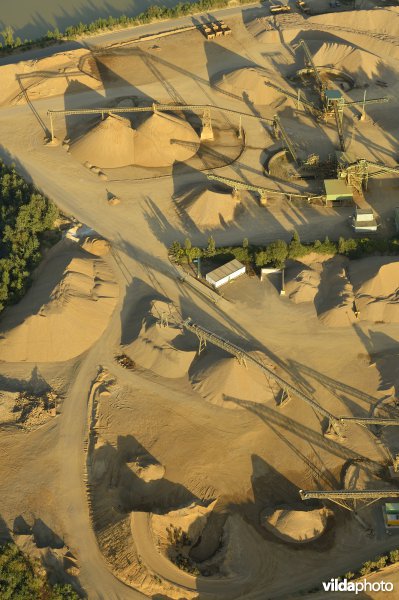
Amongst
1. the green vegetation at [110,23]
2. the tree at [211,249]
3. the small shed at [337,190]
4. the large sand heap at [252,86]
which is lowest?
the small shed at [337,190]

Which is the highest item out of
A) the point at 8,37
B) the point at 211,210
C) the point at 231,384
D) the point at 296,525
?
the point at 8,37

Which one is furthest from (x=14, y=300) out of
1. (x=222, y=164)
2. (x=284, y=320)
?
(x=222, y=164)

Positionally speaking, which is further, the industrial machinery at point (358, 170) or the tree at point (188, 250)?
the industrial machinery at point (358, 170)

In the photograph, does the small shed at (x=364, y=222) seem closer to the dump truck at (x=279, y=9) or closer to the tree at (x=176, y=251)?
the tree at (x=176, y=251)

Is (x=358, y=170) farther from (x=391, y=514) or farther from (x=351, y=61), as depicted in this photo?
(x=391, y=514)

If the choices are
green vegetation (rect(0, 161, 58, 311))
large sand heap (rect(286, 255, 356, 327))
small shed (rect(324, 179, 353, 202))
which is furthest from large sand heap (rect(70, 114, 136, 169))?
large sand heap (rect(286, 255, 356, 327))

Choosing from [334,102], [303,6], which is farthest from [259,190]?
[303,6]

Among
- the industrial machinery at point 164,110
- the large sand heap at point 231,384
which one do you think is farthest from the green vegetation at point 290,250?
the industrial machinery at point 164,110
